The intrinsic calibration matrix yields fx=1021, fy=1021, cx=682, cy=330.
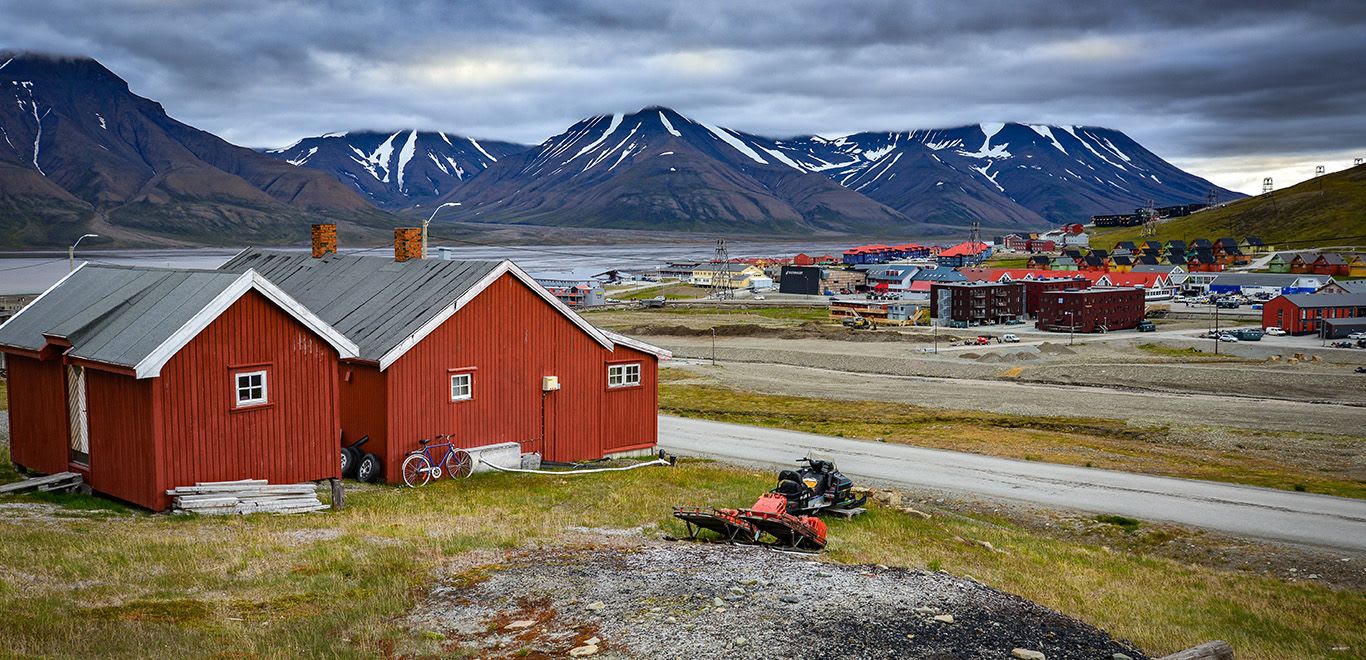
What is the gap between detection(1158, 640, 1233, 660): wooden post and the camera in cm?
1133

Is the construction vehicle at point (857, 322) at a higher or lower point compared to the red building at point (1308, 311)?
lower

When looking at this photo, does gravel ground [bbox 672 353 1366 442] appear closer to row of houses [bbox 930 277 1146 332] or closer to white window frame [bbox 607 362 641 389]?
white window frame [bbox 607 362 641 389]

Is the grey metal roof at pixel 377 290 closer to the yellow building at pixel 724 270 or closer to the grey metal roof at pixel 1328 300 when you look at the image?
the grey metal roof at pixel 1328 300

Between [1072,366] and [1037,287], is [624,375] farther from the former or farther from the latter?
[1037,287]

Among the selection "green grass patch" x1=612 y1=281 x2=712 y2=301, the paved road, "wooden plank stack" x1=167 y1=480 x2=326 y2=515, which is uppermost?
"green grass patch" x1=612 y1=281 x2=712 y2=301

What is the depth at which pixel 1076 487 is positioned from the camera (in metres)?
33.8


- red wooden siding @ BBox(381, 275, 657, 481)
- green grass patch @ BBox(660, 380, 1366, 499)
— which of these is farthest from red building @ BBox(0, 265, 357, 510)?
green grass patch @ BBox(660, 380, 1366, 499)

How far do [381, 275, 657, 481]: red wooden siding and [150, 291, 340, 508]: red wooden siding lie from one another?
3.17m

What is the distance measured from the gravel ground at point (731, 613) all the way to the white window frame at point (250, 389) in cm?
856

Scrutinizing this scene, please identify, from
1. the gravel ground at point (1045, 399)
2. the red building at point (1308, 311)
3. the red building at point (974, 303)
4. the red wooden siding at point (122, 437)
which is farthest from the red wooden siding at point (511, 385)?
the red building at point (1308, 311)

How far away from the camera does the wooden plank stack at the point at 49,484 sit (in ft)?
70.9

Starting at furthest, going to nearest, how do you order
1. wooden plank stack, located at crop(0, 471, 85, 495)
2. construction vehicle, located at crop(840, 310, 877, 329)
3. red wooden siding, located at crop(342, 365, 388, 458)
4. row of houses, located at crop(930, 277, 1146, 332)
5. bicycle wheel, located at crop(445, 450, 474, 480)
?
construction vehicle, located at crop(840, 310, 877, 329) < row of houses, located at crop(930, 277, 1146, 332) < bicycle wheel, located at crop(445, 450, 474, 480) < red wooden siding, located at crop(342, 365, 388, 458) < wooden plank stack, located at crop(0, 471, 85, 495)

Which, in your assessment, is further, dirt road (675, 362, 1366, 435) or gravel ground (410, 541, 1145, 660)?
dirt road (675, 362, 1366, 435)

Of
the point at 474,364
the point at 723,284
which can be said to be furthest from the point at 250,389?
the point at 723,284
